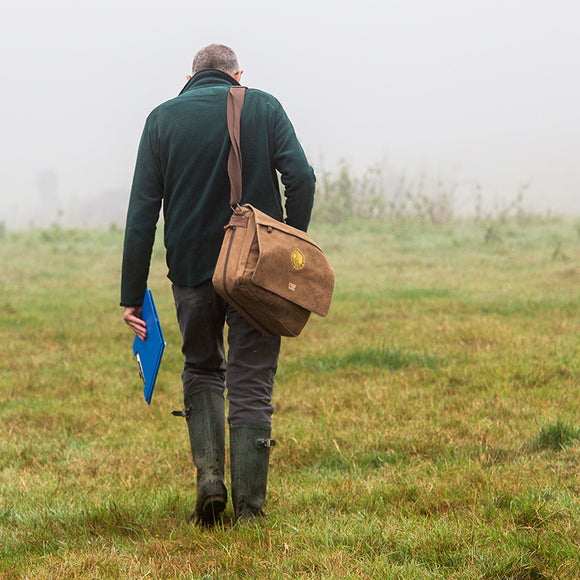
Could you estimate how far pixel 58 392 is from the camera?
650 cm

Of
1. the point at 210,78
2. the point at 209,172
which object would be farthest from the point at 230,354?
the point at 210,78

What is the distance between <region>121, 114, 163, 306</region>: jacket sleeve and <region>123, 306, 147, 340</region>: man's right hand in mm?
51

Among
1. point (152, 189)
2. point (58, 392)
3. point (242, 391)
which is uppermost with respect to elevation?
point (152, 189)

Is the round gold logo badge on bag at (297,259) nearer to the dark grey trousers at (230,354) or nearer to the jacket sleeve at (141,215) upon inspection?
the dark grey trousers at (230,354)

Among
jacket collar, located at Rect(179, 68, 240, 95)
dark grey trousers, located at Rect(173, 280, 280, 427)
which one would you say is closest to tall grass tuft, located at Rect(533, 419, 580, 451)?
dark grey trousers, located at Rect(173, 280, 280, 427)

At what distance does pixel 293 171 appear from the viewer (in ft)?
10.7

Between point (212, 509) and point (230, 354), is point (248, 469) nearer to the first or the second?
point (212, 509)

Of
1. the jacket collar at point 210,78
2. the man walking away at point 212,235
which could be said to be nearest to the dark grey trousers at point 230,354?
the man walking away at point 212,235

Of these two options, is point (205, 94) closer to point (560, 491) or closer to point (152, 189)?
point (152, 189)

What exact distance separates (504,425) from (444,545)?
6.96 feet

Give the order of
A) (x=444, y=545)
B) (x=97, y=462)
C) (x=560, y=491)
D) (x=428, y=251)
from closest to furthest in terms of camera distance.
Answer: (x=444, y=545) → (x=560, y=491) → (x=97, y=462) → (x=428, y=251)

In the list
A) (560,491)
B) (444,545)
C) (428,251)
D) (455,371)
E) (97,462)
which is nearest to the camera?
(444,545)

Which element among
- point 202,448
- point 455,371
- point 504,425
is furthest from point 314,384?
point 202,448

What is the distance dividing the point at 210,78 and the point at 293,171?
690 mm
